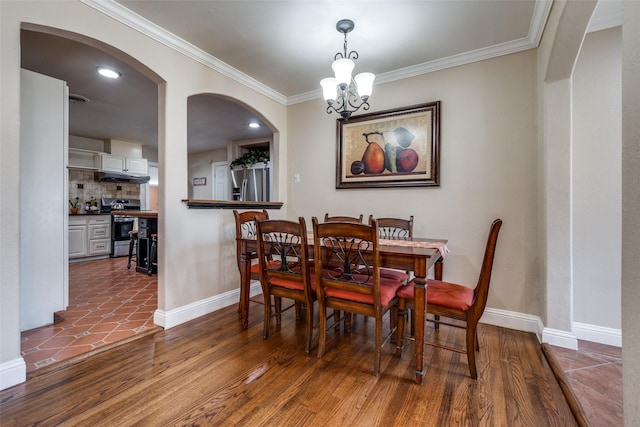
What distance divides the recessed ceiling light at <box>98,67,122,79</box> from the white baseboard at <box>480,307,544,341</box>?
15.0 feet

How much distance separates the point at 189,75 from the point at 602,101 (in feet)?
11.4

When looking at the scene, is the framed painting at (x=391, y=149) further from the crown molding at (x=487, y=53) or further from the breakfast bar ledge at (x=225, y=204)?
the breakfast bar ledge at (x=225, y=204)

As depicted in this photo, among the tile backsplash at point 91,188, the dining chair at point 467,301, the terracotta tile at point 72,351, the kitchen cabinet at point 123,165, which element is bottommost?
the terracotta tile at point 72,351

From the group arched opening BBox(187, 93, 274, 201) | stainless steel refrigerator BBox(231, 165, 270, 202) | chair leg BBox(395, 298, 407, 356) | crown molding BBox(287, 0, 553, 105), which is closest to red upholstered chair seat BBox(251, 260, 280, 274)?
chair leg BBox(395, 298, 407, 356)

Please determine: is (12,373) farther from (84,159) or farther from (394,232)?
(84,159)

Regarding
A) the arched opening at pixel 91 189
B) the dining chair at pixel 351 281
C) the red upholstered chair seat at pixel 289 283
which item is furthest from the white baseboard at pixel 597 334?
the arched opening at pixel 91 189

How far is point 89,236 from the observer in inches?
211

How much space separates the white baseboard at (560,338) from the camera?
207 centimetres

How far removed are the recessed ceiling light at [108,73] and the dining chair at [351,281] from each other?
3.06m

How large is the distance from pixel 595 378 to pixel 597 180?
1.43 m

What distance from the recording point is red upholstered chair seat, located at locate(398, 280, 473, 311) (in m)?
1.73

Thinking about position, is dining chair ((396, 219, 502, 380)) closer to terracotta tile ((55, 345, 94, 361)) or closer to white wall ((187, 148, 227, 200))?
terracotta tile ((55, 345, 94, 361))

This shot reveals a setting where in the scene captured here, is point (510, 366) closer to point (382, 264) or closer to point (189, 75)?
point (382, 264)

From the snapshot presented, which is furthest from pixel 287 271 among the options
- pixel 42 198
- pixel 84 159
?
pixel 84 159
